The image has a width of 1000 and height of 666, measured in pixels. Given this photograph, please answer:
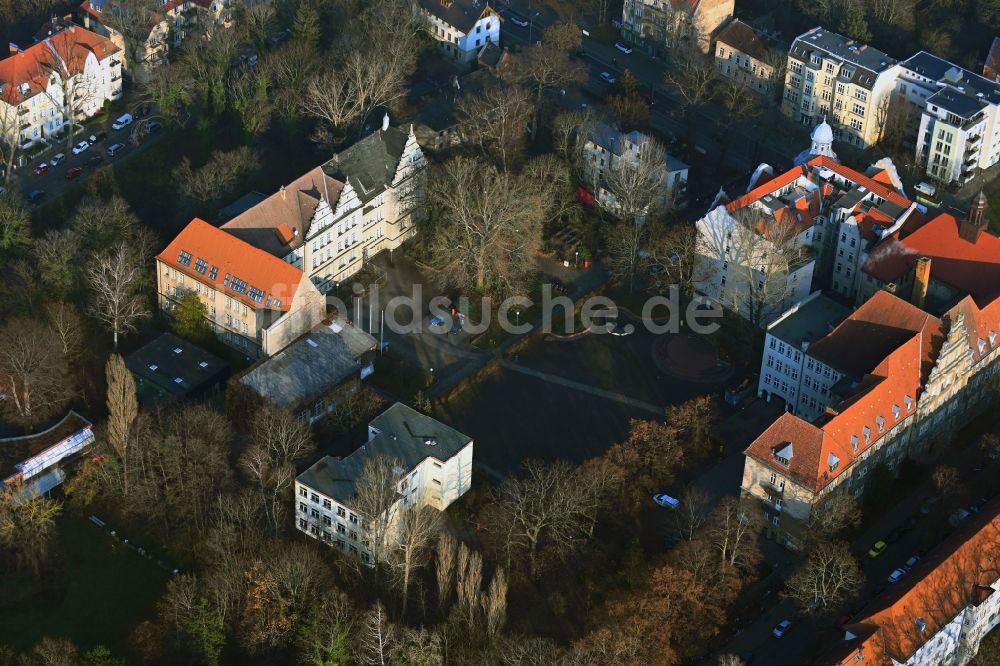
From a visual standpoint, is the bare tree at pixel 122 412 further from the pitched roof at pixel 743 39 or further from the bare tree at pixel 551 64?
the pitched roof at pixel 743 39

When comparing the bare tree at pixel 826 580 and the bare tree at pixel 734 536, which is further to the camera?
the bare tree at pixel 734 536

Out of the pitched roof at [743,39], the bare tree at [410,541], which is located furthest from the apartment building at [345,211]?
the pitched roof at [743,39]

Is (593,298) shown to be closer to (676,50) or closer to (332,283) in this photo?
(332,283)

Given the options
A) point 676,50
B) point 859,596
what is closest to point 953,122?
point 676,50

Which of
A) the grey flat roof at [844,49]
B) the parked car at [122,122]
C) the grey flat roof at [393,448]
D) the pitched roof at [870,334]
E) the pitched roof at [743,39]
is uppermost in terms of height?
the grey flat roof at [844,49]

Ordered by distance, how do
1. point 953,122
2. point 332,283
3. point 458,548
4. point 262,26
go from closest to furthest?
point 458,548
point 332,283
point 953,122
point 262,26

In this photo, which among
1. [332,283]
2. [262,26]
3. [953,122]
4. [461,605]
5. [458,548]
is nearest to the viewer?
[461,605]
